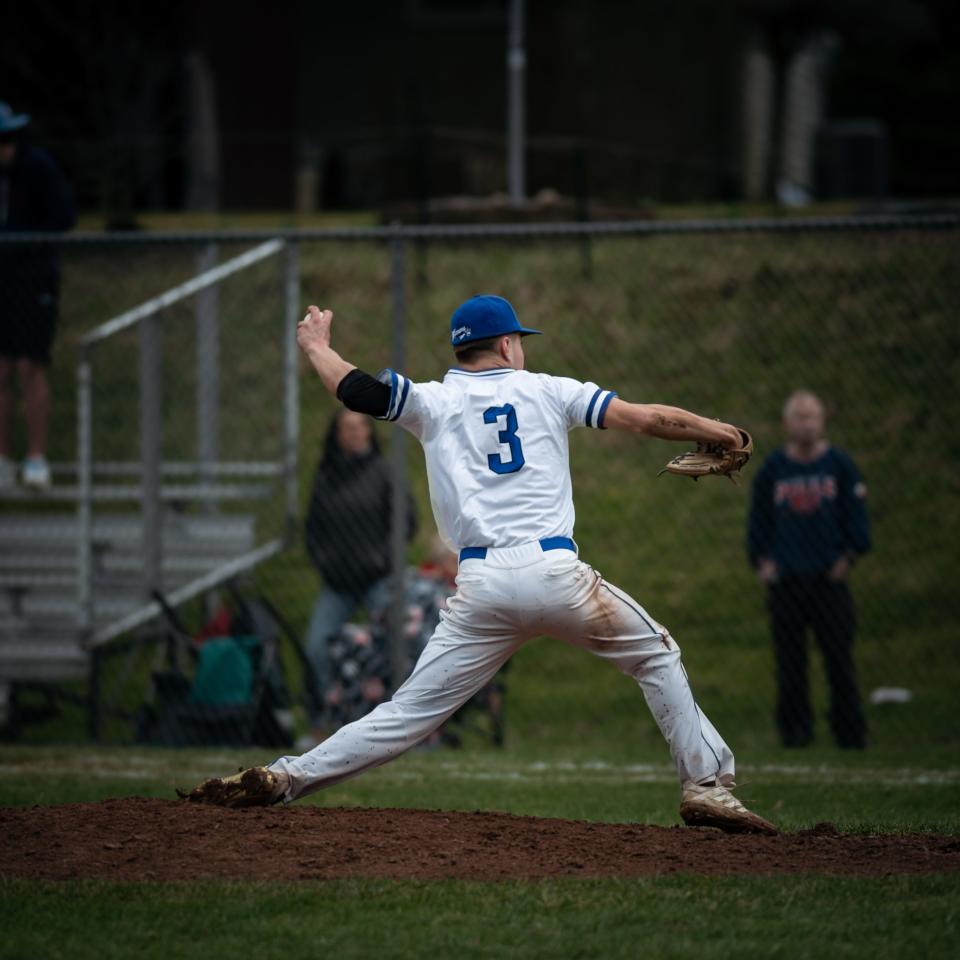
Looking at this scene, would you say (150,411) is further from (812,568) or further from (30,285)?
(812,568)

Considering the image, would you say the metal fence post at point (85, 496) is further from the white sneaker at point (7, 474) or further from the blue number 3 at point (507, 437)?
the blue number 3 at point (507, 437)

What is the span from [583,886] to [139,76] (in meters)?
17.8

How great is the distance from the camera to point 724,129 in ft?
76.7

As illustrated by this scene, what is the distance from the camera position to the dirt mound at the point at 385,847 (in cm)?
491

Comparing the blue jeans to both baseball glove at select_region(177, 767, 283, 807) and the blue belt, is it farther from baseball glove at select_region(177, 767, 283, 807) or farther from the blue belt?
the blue belt

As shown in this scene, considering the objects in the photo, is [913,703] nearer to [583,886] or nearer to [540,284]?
[540,284]

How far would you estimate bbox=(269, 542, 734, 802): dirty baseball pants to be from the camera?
17.1ft

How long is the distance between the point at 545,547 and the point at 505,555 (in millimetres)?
140

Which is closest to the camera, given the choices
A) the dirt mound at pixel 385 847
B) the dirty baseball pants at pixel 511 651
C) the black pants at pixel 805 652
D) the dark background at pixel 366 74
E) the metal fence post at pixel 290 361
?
the dirt mound at pixel 385 847

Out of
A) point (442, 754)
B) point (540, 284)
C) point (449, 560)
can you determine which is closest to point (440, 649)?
point (442, 754)

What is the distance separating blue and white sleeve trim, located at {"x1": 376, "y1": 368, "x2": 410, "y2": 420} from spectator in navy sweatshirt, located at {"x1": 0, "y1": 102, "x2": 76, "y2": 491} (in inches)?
193

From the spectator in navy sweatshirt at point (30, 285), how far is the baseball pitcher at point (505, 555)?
4.80 metres

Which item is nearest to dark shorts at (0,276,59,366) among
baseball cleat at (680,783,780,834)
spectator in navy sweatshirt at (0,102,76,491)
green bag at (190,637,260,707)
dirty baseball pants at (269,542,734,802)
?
spectator in navy sweatshirt at (0,102,76,491)

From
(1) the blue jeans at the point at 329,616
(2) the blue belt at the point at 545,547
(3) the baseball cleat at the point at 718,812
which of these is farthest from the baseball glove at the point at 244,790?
(1) the blue jeans at the point at 329,616
